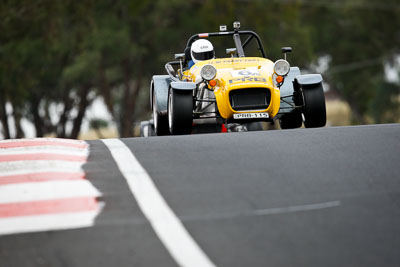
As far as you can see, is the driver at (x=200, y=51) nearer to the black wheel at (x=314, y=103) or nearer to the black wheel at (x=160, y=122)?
the black wheel at (x=160, y=122)

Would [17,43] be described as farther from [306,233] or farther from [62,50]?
[306,233]

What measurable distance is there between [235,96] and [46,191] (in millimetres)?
5688

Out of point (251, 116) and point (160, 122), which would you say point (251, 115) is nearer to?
point (251, 116)

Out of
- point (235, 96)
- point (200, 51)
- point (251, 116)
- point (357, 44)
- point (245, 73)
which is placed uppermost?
point (200, 51)

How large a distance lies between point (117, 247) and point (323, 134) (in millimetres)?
4447

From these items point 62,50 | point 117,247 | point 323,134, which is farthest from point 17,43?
point 117,247

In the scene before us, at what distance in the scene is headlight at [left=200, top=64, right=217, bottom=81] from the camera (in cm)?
1170

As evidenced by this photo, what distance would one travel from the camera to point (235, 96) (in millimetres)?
11555

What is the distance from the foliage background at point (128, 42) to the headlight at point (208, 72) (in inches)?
639

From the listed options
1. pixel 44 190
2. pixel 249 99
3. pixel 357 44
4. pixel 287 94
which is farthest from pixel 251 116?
pixel 357 44

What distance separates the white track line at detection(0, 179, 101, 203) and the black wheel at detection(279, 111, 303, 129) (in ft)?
22.9

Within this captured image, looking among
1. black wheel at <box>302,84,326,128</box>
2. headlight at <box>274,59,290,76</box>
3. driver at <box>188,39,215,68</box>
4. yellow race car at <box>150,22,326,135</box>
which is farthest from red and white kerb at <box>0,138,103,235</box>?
driver at <box>188,39,215,68</box>

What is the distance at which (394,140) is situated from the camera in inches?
331

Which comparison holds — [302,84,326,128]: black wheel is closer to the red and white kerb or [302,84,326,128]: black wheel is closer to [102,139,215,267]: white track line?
the red and white kerb
